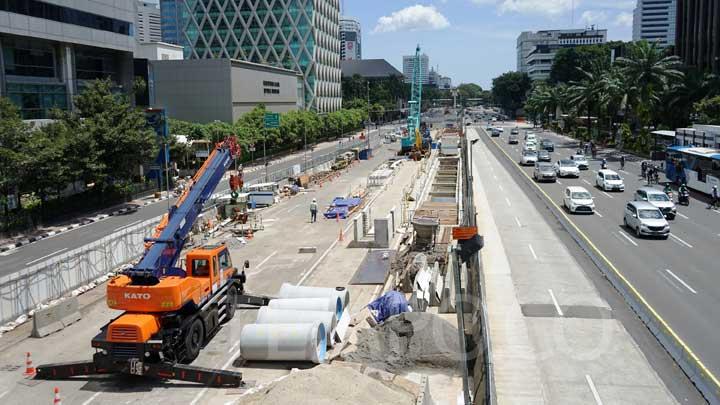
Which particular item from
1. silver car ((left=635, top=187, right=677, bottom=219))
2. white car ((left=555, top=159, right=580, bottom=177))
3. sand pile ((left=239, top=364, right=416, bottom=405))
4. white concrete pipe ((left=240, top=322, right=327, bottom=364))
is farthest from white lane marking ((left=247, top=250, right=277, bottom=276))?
white car ((left=555, top=159, right=580, bottom=177))

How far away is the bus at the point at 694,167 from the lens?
146 feet

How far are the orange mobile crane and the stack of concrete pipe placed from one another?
1.49 m

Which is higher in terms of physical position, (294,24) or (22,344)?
(294,24)

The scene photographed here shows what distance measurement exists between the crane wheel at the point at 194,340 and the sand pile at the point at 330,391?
368cm

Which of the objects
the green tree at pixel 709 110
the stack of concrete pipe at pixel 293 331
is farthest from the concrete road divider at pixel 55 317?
the green tree at pixel 709 110

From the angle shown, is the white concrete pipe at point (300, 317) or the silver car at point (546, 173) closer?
the white concrete pipe at point (300, 317)

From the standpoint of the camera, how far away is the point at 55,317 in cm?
A: 2158

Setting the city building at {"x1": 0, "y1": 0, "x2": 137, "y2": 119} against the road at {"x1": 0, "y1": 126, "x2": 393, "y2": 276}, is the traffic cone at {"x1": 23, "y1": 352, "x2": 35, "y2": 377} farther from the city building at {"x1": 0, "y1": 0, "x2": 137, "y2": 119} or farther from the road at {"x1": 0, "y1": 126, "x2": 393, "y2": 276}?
the city building at {"x1": 0, "y1": 0, "x2": 137, "y2": 119}

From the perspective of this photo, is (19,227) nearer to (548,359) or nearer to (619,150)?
(548,359)

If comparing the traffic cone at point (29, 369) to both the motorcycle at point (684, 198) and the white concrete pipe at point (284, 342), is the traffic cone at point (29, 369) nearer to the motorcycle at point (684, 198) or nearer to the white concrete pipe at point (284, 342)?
the white concrete pipe at point (284, 342)

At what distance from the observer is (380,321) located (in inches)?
797

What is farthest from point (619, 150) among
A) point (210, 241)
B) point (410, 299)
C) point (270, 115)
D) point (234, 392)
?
point (234, 392)

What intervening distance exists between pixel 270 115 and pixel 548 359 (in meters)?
61.0

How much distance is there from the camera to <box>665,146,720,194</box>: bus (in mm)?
44594
